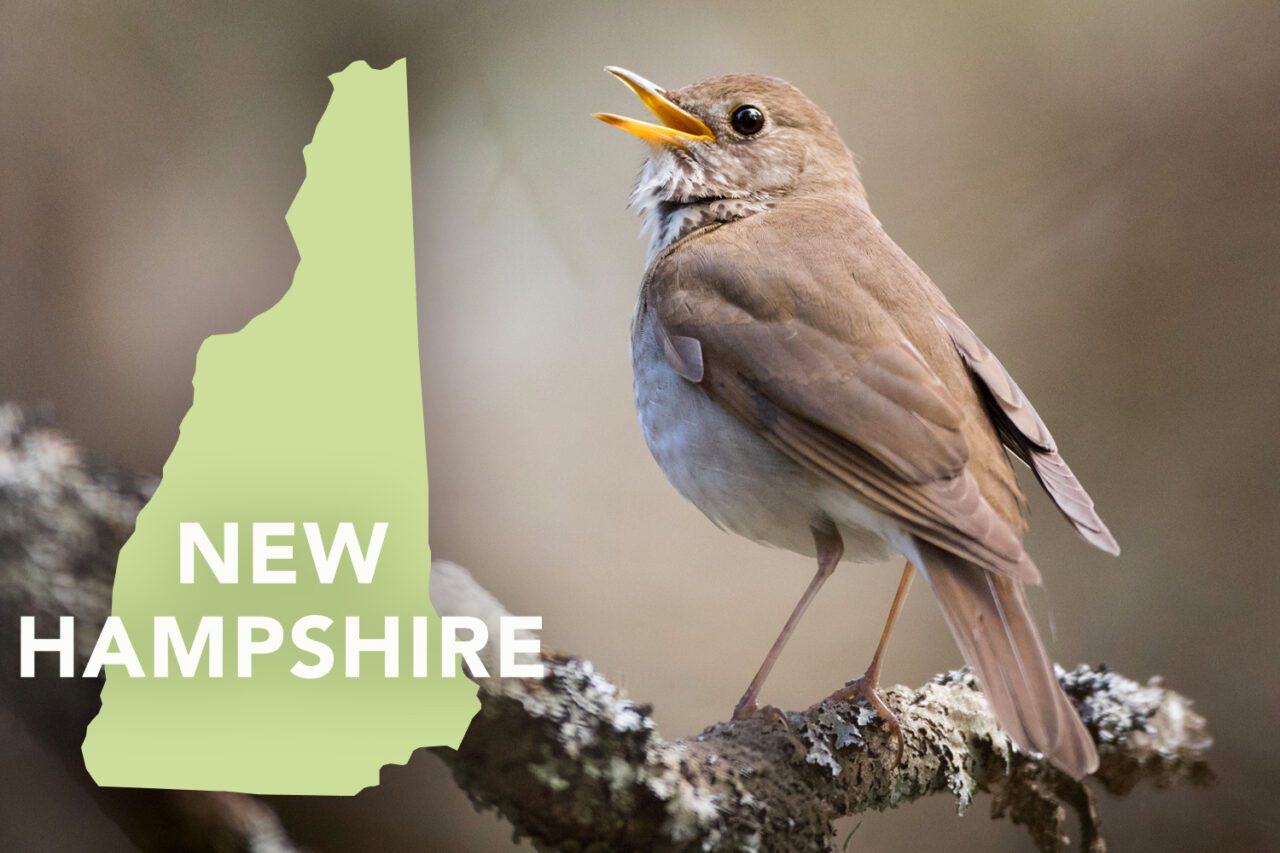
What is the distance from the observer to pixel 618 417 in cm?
488

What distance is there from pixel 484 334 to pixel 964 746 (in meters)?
2.55

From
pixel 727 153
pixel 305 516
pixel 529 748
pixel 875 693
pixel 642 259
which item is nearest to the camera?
pixel 529 748

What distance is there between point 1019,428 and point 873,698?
66 centimetres

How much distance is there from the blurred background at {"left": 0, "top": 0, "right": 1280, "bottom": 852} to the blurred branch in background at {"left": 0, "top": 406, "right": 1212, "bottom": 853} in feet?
5.44

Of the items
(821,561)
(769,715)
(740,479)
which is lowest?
(769,715)

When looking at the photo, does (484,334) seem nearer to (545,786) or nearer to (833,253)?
(833,253)

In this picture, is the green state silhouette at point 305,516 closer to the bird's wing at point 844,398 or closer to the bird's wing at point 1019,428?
the bird's wing at point 844,398

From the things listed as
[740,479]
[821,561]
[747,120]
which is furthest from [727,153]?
[821,561]

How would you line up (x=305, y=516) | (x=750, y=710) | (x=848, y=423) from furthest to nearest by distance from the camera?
1. (x=305, y=516)
2. (x=750, y=710)
3. (x=848, y=423)

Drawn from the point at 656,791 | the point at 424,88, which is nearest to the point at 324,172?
the point at 424,88

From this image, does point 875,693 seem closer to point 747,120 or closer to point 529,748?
point 529,748

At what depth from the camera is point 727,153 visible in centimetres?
337

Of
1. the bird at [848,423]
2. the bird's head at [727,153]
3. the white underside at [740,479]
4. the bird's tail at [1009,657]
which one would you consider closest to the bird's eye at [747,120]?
the bird's head at [727,153]

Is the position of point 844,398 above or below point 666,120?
below
